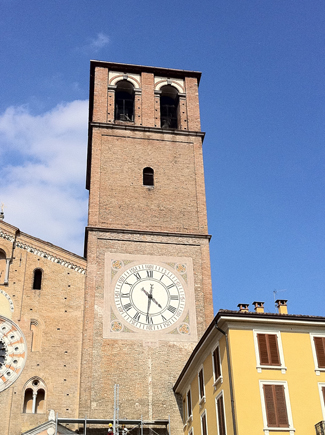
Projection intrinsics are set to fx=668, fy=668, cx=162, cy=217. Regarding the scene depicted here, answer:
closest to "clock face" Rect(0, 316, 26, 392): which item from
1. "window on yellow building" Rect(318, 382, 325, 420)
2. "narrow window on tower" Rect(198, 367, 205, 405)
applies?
"narrow window on tower" Rect(198, 367, 205, 405)

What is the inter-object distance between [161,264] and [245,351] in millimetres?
8376

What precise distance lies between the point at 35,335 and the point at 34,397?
7.36ft

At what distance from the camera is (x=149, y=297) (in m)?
25.0

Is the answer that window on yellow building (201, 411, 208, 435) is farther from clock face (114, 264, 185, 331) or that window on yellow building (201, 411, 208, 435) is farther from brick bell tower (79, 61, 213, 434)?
clock face (114, 264, 185, 331)

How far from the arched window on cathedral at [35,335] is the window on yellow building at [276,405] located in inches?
353

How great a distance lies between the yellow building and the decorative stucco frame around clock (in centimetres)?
453

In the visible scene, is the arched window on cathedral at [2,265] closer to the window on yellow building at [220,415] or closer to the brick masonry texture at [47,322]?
the brick masonry texture at [47,322]

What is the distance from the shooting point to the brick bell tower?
75.9 feet

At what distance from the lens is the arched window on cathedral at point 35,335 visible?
76.0 feet

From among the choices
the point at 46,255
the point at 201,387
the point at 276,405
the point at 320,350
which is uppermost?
the point at 46,255

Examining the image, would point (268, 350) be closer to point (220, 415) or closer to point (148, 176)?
point (220, 415)

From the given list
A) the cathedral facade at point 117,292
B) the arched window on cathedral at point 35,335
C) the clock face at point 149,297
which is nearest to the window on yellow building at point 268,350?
the cathedral facade at point 117,292

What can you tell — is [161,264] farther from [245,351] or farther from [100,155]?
[245,351]

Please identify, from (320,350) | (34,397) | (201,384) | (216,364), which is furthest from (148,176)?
(320,350)
